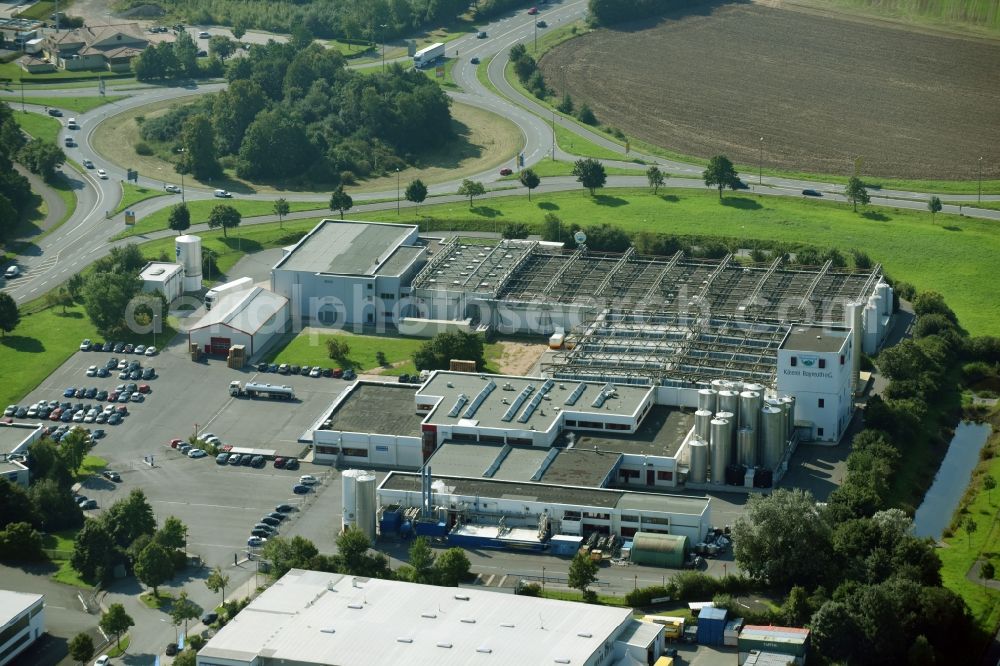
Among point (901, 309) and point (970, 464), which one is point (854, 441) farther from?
point (901, 309)

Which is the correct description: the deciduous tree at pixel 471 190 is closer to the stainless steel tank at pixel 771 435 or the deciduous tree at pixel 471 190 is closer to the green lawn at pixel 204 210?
the green lawn at pixel 204 210

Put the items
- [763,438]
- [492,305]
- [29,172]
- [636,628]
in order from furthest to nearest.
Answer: [29,172], [492,305], [763,438], [636,628]

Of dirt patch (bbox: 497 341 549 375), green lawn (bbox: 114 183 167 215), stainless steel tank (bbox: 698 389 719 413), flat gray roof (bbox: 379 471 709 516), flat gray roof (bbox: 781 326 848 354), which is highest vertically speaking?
flat gray roof (bbox: 781 326 848 354)

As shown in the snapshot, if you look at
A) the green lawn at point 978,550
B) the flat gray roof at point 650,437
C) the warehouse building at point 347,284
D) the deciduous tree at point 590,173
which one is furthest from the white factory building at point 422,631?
the deciduous tree at point 590,173

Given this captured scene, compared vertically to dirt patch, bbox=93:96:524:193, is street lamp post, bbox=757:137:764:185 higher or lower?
higher

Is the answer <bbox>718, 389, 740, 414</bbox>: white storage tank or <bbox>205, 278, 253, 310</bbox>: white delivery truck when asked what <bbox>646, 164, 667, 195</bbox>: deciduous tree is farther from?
<bbox>718, 389, 740, 414</bbox>: white storage tank

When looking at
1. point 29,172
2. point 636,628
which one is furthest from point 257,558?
point 29,172

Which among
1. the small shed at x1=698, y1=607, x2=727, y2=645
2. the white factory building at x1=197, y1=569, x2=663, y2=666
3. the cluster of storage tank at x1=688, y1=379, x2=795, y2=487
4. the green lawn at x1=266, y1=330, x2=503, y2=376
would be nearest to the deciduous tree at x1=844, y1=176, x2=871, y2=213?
the green lawn at x1=266, y1=330, x2=503, y2=376
